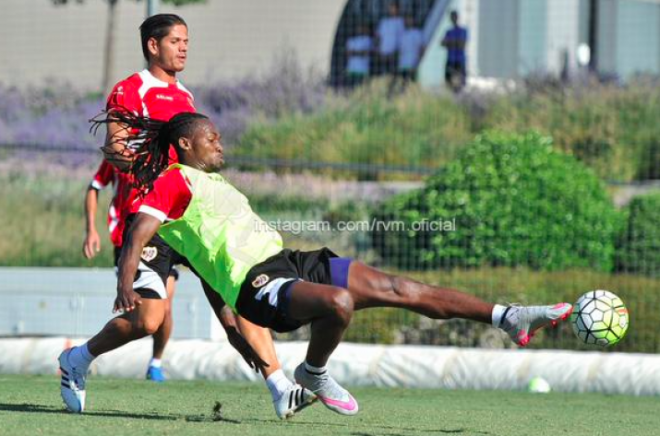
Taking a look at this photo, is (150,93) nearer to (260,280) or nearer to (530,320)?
(260,280)

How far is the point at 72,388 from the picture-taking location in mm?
6992

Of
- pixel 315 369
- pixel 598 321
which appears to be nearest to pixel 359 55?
pixel 598 321

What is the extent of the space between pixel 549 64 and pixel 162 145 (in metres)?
14.5

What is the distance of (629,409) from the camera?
341 inches

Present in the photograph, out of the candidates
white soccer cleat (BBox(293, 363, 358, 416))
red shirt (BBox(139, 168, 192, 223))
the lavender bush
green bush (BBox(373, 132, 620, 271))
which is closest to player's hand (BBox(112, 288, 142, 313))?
red shirt (BBox(139, 168, 192, 223))

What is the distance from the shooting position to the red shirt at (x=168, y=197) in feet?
20.7

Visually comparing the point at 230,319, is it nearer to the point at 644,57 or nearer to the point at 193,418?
the point at 193,418

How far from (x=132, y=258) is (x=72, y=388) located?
1.10m

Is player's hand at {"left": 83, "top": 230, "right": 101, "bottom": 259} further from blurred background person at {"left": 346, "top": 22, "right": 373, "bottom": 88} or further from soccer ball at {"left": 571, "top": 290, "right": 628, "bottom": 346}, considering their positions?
blurred background person at {"left": 346, "top": 22, "right": 373, "bottom": 88}

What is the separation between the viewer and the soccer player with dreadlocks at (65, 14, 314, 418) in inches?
268

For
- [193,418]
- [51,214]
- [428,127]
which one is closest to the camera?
[193,418]

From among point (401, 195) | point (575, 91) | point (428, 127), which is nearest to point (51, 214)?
point (401, 195)

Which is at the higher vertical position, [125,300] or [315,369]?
[125,300]

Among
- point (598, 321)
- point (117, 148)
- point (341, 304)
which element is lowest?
point (598, 321)
